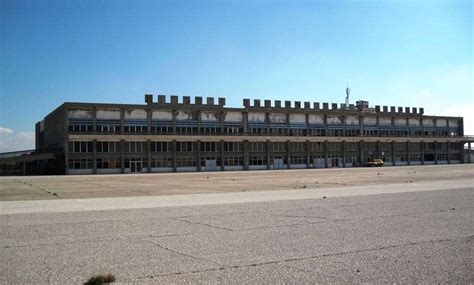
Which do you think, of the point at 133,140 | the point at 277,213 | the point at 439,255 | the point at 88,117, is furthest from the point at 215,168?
the point at 439,255

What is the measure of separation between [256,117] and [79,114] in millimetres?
35737

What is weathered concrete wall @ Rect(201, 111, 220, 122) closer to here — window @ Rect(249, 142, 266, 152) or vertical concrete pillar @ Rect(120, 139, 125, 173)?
window @ Rect(249, 142, 266, 152)

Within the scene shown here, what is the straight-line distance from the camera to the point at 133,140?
287 ft

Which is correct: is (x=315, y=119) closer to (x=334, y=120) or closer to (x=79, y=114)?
(x=334, y=120)

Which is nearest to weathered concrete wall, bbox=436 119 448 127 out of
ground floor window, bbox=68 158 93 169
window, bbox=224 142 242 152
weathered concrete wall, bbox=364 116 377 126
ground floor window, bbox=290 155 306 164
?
weathered concrete wall, bbox=364 116 377 126

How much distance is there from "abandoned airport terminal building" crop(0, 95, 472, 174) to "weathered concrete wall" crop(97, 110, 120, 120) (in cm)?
18

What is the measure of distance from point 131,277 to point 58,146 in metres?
89.9

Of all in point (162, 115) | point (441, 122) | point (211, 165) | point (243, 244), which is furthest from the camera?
point (441, 122)

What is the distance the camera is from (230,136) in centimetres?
9550

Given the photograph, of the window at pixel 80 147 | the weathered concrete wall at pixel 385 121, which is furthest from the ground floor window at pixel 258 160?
the weathered concrete wall at pixel 385 121

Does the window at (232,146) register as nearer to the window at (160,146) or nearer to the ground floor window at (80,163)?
the window at (160,146)

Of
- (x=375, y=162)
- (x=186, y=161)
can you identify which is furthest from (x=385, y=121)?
(x=186, y=161)

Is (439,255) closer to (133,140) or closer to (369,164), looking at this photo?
(133,140)

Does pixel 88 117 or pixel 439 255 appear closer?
pixel 439 255
